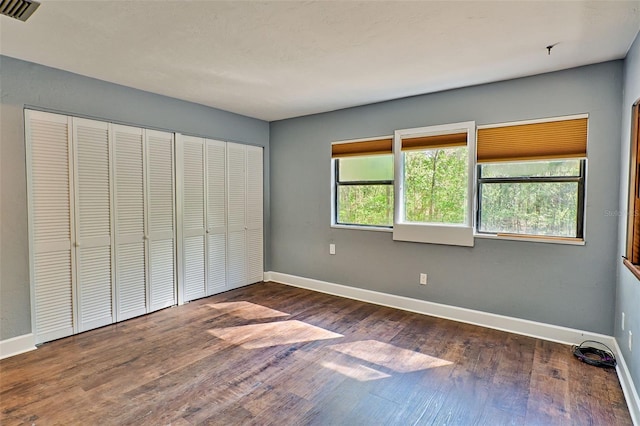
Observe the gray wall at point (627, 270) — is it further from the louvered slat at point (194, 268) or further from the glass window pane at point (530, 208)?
the louvered slat at point (194, 268)

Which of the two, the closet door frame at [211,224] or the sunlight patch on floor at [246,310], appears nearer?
the sunlight patch on floor at [246,310]

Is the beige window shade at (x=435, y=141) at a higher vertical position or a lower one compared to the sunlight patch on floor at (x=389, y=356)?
higher

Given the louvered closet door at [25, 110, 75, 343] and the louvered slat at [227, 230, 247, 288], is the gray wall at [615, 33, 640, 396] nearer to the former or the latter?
the louvered slat at [227, 230, 247, 288]

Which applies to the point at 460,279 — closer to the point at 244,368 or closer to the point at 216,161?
the point at 244,368

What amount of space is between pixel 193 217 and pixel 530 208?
3754 mm

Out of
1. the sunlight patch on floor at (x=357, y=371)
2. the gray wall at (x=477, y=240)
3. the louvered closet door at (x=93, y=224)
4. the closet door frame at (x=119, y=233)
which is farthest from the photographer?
the closet door frame at (x=119, y=233)

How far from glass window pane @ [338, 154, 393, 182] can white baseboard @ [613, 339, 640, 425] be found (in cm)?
260

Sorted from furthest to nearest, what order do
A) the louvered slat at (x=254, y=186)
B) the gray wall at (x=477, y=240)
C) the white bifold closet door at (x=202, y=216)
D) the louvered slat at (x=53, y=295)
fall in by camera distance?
1. the louvered slat at (x=254, y=186)
2. the white bifold closet door at (x=202, y=216)
3. the louvered slat at (x=53, y=295)
4. the gray wall at (x=477, y=240)

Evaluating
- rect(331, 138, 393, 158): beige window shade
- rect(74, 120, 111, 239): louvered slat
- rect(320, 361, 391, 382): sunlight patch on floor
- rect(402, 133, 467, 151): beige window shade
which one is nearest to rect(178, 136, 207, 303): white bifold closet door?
rect(74, 120, 111, 239): louvered slat

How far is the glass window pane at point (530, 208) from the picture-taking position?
3002mm

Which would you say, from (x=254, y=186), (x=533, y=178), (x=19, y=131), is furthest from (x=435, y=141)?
(x=19, y=131)

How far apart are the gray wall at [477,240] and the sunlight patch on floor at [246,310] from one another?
105 centimetres

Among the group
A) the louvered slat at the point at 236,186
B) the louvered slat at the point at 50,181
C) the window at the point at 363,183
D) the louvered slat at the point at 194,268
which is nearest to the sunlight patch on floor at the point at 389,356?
the window at the point at 363,183

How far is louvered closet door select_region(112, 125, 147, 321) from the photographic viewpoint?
11.2ft
